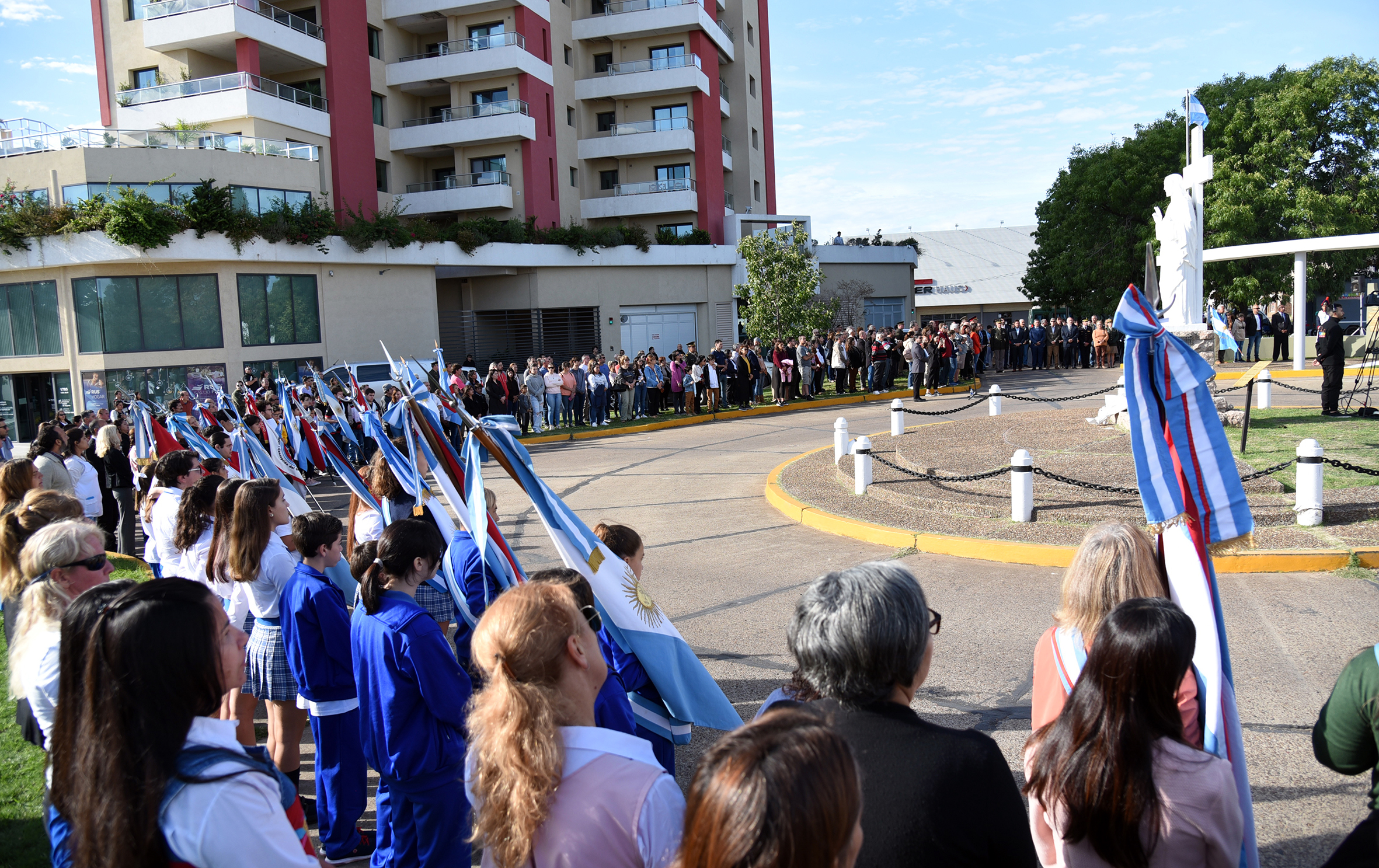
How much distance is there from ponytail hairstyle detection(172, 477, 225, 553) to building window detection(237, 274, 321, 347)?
26.4 meters

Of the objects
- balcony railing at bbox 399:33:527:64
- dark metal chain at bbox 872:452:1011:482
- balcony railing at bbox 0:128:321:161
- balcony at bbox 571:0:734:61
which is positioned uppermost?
balcony at bbox 571:0:734:61

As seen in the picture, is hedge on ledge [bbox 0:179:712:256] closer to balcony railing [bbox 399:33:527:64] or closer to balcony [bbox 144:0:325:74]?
balcony [bbox 144:0:325:74]

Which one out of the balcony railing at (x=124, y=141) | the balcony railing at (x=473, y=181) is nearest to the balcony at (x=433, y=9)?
the balcony railing at (x=473, y=181)

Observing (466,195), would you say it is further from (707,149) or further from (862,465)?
(862,465)

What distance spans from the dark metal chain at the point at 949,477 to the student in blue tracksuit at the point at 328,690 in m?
7.35

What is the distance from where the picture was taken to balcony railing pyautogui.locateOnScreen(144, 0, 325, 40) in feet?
103

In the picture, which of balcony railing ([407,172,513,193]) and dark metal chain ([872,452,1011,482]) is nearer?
dark metal chain ([872,452,1011,482])

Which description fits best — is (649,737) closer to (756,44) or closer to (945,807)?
(945,807)

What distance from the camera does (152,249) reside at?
26312 millimetres

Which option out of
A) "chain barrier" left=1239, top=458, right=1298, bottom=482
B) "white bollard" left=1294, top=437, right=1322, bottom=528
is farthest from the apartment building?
"white bollard" left=1294, top=437, right=1322, bottom=528

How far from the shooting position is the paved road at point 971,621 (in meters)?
4.50

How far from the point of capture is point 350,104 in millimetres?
35969

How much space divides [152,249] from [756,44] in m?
37.0

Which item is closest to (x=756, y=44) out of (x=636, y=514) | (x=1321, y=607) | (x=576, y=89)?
(x=576, y=89)
